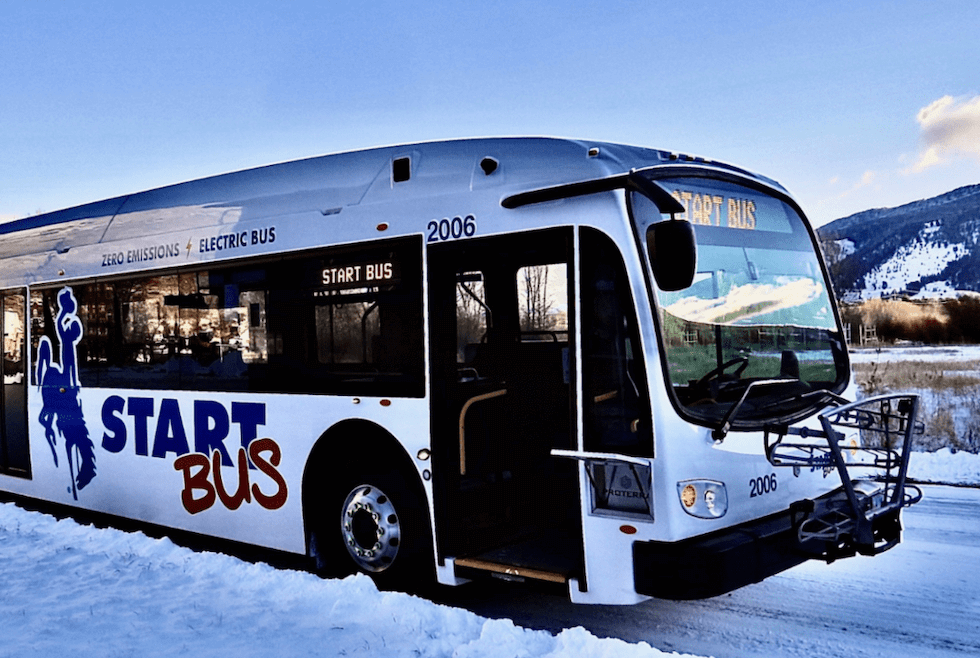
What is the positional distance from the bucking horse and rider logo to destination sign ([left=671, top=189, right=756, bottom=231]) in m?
6.30

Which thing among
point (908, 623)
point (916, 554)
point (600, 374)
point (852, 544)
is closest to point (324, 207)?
point (600, 374)

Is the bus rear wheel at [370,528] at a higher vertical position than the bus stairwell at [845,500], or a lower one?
lower

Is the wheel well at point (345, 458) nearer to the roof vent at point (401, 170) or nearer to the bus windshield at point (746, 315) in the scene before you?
the roof vent at point (401, 170)

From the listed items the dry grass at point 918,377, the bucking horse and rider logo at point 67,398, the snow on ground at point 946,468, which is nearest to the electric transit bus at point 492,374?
the bucking horse and rider logo at point 67,398

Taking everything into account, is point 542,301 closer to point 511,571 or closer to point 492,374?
point 492,374

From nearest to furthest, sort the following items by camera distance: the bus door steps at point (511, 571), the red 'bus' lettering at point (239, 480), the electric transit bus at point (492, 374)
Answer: the electric transit bus at point (492, 374)
the bus door steps at point (511, 571)
the red 'bus' lettering at point (239, 480)

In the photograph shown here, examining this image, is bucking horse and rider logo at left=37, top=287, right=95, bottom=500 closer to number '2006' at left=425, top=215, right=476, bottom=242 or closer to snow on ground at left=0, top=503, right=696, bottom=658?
snow on ground at left=0, top=503, right=696, bottom=658

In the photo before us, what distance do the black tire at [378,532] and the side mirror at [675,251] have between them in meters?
2.33

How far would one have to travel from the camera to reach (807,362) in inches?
229

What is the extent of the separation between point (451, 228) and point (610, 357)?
148 centimetres

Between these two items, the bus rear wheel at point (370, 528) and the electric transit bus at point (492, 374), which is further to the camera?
the bus rear wheel at point (370, 528)

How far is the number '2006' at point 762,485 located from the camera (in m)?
5.07

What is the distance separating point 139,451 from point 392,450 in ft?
10.4

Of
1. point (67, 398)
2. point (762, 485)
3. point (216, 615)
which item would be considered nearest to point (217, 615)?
point (216, 615)
